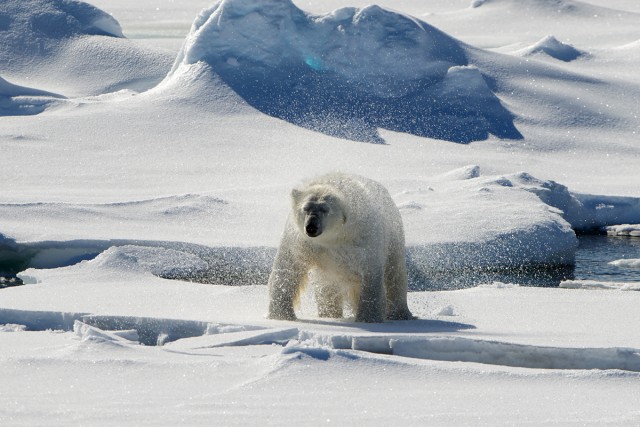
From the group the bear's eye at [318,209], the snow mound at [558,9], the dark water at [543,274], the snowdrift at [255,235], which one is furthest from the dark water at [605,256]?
the snow mound at [558,9]

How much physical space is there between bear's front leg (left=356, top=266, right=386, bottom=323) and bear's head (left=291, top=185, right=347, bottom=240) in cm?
32

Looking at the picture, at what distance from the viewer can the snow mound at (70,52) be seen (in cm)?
1891

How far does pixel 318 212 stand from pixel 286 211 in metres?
4.91

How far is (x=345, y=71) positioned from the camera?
52.7ft

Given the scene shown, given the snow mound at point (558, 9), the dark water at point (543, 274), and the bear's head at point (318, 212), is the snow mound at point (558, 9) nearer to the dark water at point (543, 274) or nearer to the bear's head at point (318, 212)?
the dark water at point (543, 274)

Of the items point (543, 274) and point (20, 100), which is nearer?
point (543, 274)

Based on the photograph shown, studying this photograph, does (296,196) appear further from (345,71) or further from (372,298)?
(345,71)

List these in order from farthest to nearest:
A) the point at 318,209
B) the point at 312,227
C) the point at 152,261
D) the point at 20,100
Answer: the point at 20,100 → the point at 152,261 → the point at 318,209 → the point at 312,227

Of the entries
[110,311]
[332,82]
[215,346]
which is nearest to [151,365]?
[215,346]

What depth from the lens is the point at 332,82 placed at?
15.9 meters

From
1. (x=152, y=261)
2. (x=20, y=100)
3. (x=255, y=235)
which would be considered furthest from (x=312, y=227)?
(x=20, y=100)

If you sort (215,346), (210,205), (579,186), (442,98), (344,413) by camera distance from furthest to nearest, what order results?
(442,98) < (579,186) < (210,205) < (215,346) < (344,413)

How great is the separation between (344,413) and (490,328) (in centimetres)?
204

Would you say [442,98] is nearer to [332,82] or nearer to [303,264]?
[332,82]
